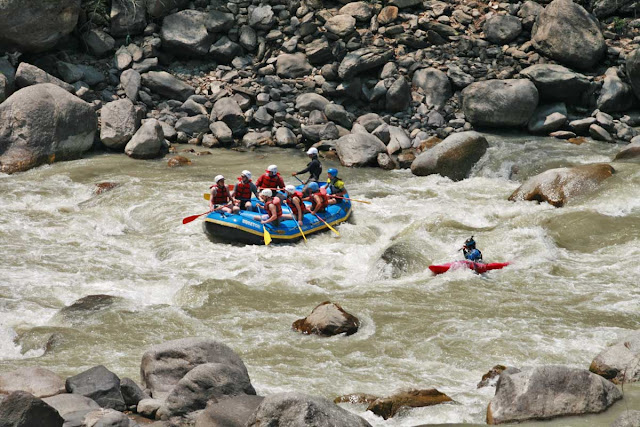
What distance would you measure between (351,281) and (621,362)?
4665 mm

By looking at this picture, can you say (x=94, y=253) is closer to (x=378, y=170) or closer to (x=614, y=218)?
(x=378, y=170)

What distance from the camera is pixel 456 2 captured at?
22344 millimetres

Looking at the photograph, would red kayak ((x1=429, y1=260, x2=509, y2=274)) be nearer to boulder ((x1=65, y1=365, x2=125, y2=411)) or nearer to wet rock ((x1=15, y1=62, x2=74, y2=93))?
boulder ((x1=65, y1=365, x2=125, y2=411))

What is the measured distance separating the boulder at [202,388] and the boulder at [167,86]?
48.0ft

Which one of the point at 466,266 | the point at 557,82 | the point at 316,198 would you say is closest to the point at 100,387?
the point at 466,266

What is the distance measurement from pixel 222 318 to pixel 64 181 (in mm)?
7522

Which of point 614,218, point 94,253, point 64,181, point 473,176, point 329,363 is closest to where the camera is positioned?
point 329,363

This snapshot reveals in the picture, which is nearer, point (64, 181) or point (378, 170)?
point (64, 181)

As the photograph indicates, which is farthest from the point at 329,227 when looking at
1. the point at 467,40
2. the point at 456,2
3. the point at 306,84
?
the point at 456,2

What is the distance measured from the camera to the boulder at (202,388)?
6234 millimetres

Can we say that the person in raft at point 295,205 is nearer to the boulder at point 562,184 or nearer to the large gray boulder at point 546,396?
the boulder at point 562,184

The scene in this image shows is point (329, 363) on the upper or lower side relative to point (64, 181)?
upper

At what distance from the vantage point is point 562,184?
14.4m

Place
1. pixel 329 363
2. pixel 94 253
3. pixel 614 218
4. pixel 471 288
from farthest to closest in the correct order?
pixel 614 218
pixel 94 253
pixel 471 288
pixel 329 363
